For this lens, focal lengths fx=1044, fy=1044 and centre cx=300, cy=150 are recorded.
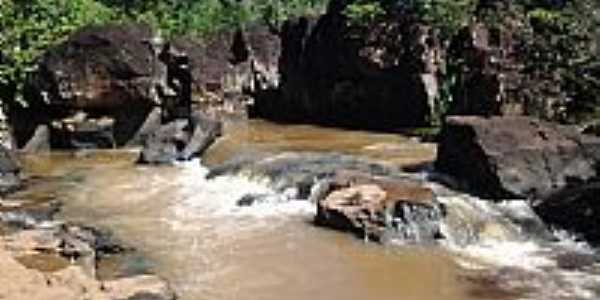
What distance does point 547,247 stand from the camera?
1822 centimetres

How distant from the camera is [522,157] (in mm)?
20797

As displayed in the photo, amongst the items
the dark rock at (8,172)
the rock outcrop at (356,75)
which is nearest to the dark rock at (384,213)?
the dark rock at (8,172)

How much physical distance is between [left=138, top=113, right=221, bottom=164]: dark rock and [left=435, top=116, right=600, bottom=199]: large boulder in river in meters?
8.75

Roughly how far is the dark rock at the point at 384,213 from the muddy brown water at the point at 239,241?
293 mm

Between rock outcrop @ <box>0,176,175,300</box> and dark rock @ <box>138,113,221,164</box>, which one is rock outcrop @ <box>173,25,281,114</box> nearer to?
dark rock @ <box>138,113,221,164</box>

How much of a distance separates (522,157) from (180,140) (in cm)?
1097

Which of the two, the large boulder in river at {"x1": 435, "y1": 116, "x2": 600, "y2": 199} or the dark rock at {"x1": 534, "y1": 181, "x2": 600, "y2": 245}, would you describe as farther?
the large boulder in river at {"x1": 435, "y1": 116, "x2": 600, "y2": 199}

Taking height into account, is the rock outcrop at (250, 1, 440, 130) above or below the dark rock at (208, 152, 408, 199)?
above

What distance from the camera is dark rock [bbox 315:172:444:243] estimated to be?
1845 centimetres

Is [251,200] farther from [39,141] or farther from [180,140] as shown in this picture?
[39,141]

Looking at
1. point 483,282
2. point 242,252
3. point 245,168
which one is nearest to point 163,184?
point 245,168

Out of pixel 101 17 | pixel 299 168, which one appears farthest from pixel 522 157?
pixel 101 17

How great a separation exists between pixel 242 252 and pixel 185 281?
1.89 meters

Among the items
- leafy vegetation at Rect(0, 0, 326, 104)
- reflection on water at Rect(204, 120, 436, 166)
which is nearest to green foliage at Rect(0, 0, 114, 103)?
leafy vegetation at Rect(0, 0, 326, 104)
